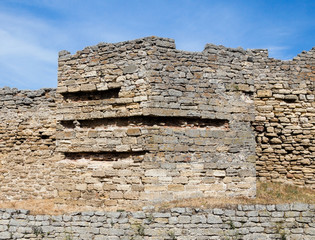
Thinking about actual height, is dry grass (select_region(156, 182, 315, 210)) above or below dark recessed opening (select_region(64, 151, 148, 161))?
below

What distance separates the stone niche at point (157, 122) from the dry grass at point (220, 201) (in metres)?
0.37

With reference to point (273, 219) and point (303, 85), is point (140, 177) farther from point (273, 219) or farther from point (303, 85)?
point (303, 85)

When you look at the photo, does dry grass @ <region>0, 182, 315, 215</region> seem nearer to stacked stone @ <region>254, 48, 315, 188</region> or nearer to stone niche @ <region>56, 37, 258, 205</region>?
stone niche @ <region>56, 37, 258, 205</region>

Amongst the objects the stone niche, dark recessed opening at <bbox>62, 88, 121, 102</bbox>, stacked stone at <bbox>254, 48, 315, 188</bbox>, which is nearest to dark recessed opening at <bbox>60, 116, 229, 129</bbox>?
the stone niche

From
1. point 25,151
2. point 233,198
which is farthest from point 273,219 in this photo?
point 25,151

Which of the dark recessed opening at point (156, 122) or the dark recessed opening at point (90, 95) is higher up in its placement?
the dark recessed opening at point (90, 95)

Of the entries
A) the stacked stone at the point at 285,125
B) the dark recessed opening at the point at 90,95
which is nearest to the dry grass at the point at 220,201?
the stacked stone at the point at 285,125

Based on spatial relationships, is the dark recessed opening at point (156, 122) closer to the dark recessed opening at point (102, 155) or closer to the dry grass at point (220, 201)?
the dark recessed opening at point (102, 155)

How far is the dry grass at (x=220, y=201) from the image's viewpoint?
8.47 m

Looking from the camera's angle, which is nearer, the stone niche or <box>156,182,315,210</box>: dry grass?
<box>156,182,315,210</box>: dry grass

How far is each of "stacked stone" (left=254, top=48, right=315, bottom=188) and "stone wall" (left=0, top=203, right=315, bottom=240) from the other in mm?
4046

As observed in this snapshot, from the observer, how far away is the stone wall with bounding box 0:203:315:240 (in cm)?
770

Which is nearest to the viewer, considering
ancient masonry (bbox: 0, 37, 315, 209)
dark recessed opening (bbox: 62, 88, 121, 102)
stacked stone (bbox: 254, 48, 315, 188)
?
ancient masonry (bbox: 0, 37, 315, 209)

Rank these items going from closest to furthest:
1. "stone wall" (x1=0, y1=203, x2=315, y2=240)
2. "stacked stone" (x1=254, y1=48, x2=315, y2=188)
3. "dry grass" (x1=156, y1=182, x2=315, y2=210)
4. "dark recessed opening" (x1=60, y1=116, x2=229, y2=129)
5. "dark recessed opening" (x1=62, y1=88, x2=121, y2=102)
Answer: "stone wall" (x1=0, y1=203, x2=315, y2=240) → "dry grass" (x1=156, y1=182, x2=315, y2=210) → "dark recessed opening" (x1=60, y1=116, x2=229, y2=129) → "dark recessed opening" (x1=62, y1=88, x2=121, y2=102) → "stacked stone" (x1=254, y1=48, x2=315, y2=188)
